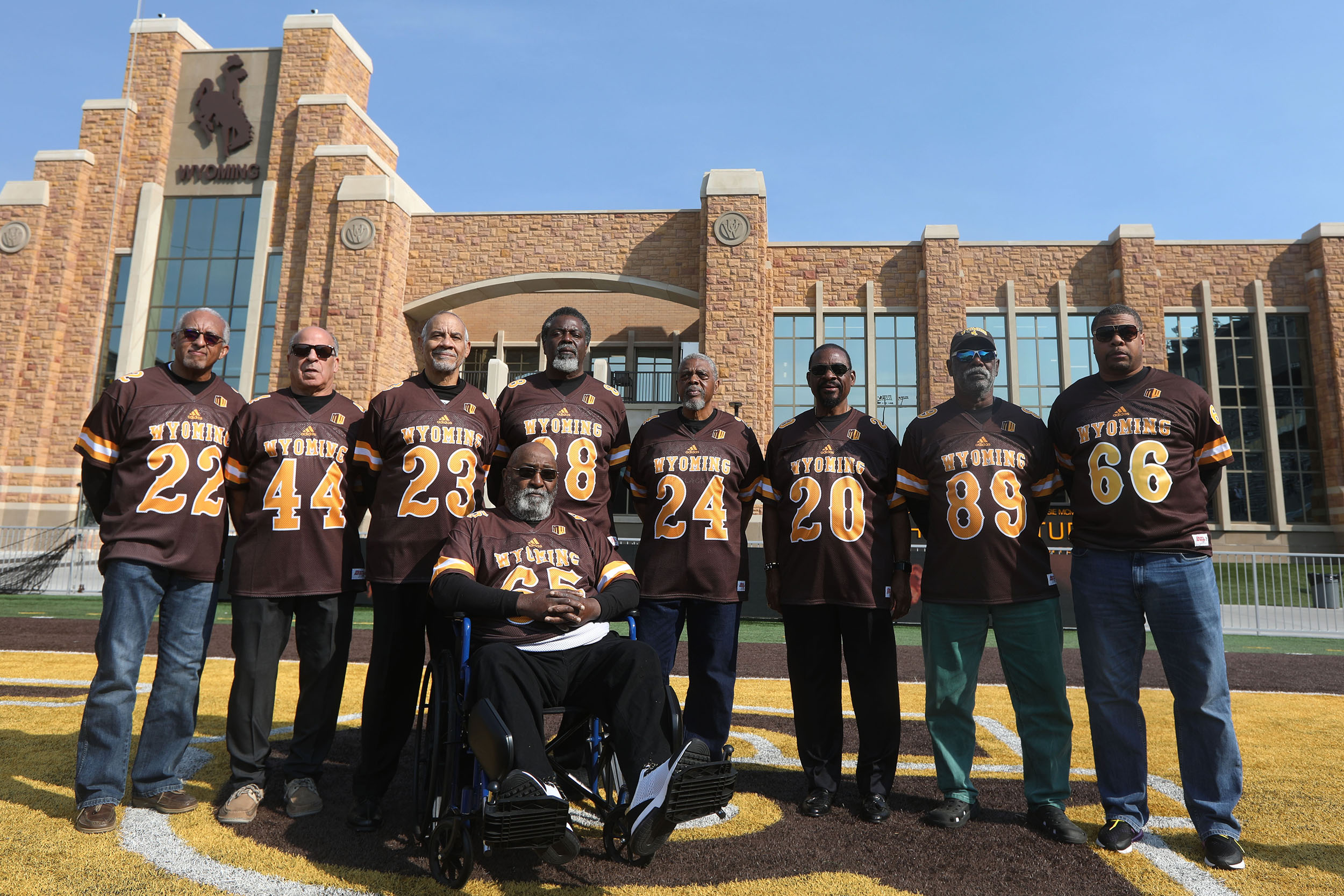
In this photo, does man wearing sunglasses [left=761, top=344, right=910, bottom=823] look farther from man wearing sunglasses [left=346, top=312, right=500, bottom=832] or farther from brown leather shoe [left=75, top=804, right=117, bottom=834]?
brown leather shoe [left=75, top=804, right=117, bottom=834]

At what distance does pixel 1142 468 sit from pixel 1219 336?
23765 mm

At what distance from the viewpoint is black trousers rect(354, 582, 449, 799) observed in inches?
139

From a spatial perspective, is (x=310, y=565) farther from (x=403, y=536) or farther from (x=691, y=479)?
(x=691, y=479)

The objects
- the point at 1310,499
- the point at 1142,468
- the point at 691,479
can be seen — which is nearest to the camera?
the point at 1142,468

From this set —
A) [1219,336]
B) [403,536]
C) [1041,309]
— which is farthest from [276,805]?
[1219,336]

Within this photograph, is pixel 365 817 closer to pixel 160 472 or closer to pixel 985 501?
pixel 160 472

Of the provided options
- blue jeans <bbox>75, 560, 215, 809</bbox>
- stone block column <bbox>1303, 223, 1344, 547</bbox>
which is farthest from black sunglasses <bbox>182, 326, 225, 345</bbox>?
stone block column <bbox>1303, 223, 1344, 547</bbox>

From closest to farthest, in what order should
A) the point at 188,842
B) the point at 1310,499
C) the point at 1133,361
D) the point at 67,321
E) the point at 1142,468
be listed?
1. the point at 188,842
2. the point at 1142,468
3. the point at 1133,361
4. the point at 1310,499
5. the point at 67,321

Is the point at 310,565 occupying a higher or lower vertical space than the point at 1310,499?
lower

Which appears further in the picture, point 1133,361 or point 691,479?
point 691,479

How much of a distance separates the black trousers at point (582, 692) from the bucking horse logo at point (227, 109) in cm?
2659

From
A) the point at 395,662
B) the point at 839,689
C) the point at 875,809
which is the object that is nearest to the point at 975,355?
the point at 839,689

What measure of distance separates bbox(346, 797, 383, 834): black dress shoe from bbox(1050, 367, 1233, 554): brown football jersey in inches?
132

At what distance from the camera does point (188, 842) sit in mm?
3150
